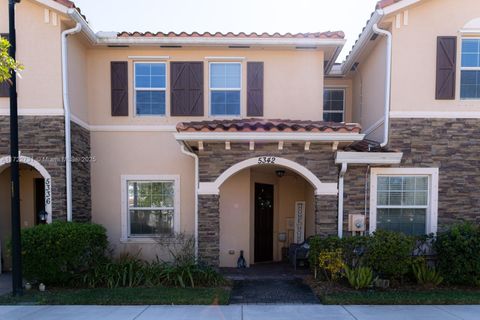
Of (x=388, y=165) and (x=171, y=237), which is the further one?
(x=171, y=237)

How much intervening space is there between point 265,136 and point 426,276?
4661mm

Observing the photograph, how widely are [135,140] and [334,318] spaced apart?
627 centimetres

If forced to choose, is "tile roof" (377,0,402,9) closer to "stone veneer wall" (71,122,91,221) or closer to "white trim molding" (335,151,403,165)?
"white trim molding" (335,151,403,165)

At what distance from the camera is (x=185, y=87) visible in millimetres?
8305

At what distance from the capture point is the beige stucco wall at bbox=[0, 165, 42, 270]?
27.8 feet

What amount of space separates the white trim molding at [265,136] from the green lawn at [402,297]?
3.18 m

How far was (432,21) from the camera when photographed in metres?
7.49

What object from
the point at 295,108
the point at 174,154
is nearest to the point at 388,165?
the point at 295,108

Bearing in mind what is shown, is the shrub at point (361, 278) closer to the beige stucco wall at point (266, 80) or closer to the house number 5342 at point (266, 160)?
the house number 5342 at point (266, 160)

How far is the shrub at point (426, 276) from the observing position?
671cm

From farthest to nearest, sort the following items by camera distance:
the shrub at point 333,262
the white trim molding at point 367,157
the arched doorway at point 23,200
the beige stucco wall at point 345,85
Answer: the beige stucco wall at point 345,85 < the arched doorway at point 23,200 < the white trim molding at point 367,157 < the shrub at point 333,262

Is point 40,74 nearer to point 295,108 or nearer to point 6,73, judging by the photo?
point 6,73

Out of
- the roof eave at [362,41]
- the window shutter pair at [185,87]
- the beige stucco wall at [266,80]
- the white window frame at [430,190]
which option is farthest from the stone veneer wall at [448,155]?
the window shutter pair at [185,87]

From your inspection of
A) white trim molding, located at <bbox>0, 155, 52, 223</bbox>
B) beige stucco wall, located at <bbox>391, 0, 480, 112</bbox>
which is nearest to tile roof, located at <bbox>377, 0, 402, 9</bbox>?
beige stucco wall, located at <bbox>391, 0, 480, 112</bbox>
